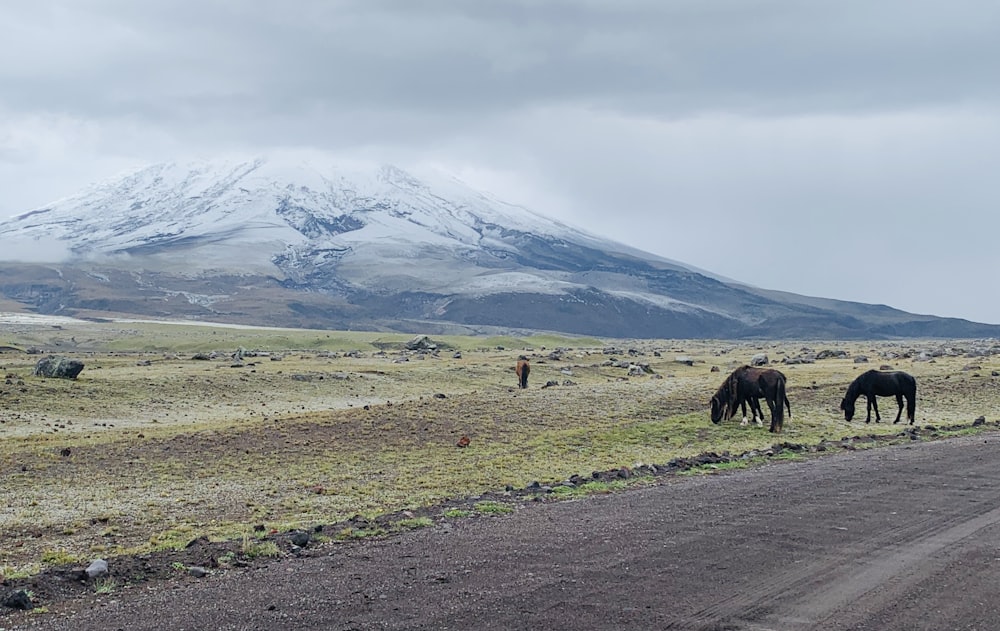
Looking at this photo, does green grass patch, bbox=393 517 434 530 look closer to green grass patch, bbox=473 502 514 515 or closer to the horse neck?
green grass patch, bbox=473 502 514 515

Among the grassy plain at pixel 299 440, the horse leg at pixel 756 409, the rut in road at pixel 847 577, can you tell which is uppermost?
the horse leg at pixel 756 409

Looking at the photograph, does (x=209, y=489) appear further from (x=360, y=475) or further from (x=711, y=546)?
(x=711, y=546)

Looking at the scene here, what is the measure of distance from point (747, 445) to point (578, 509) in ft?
42.2

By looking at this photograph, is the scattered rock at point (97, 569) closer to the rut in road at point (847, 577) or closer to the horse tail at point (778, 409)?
the rut in road at point (847, 577)

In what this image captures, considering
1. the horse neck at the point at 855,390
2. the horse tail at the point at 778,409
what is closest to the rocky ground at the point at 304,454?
the horse tail at the point at 778,409

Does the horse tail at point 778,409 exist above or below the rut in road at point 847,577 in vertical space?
above

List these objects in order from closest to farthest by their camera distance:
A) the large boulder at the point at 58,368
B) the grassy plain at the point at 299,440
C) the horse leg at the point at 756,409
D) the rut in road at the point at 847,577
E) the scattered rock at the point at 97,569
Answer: the rut in road at the point at 847,577
the scattered rock at the point at 97,569
the grassy plain at the point at 299,440
the horse leg at the point at 756,409
the large boulder at the point at 58,368

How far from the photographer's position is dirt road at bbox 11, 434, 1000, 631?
10703 millimetres

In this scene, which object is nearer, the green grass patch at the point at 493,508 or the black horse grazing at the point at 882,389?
the green grass patch at the point at 493,508

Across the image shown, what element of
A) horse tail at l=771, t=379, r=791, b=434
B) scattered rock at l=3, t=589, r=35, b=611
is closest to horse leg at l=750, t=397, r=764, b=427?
horse tail at l=771, t=379, r=791, b=434

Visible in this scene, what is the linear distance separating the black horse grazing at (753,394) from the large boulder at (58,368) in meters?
35.0

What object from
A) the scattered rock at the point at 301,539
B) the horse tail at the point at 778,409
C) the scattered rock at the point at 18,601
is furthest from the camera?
the horse tail at the point at 778,409

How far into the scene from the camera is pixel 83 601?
38.6ft

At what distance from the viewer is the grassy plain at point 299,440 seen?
18.3 m
